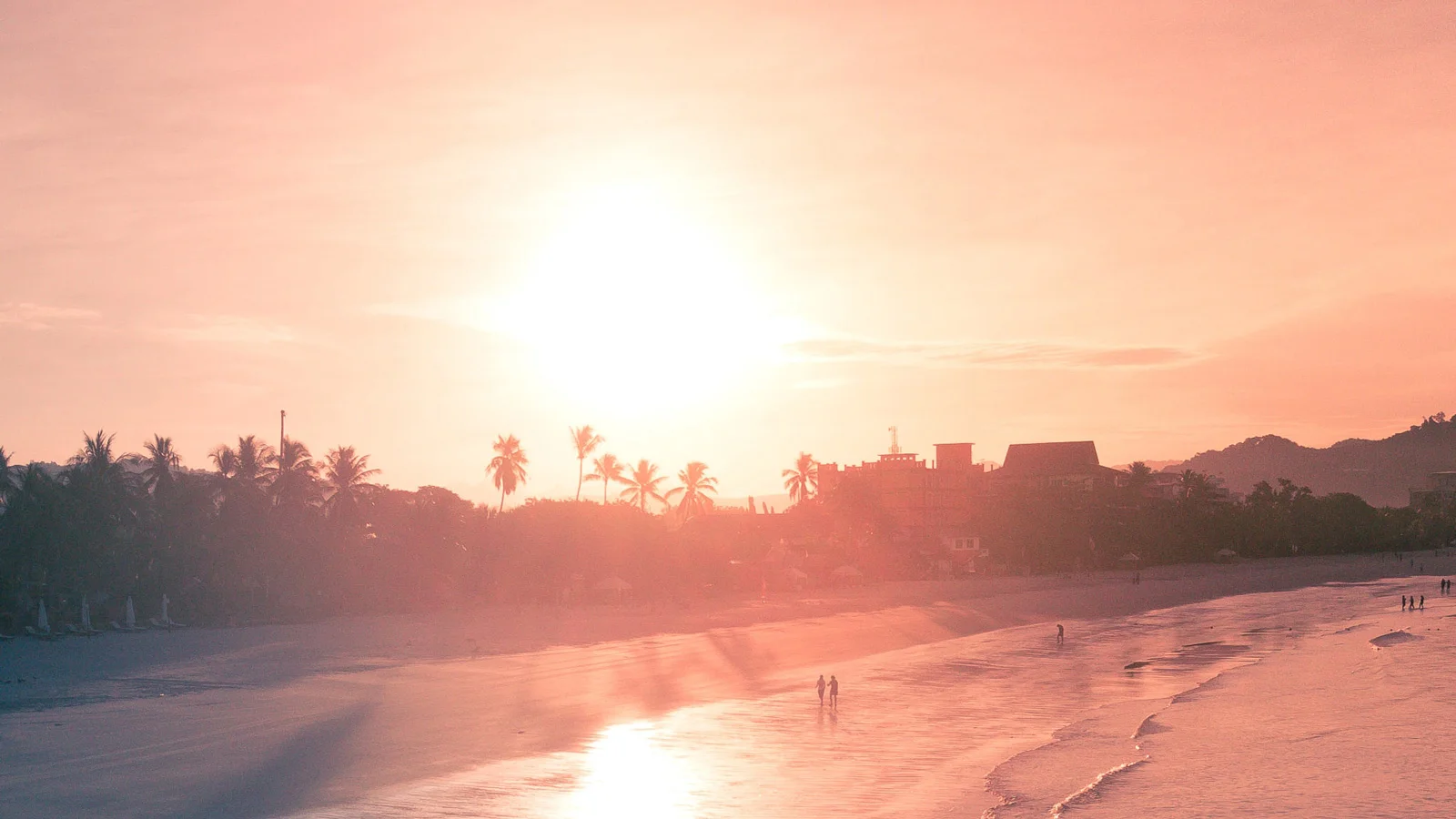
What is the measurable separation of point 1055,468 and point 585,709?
4574 inches

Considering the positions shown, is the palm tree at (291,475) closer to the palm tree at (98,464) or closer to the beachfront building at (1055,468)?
the palm tree at (98,464)

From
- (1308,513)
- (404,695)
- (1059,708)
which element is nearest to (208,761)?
(404,695)

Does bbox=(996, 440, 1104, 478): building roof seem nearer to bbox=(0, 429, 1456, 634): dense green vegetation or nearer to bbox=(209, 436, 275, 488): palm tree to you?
bbox=(0, 429, 1456, 634): dense green vegetation

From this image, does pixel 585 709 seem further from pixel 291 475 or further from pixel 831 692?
pixel 291 475

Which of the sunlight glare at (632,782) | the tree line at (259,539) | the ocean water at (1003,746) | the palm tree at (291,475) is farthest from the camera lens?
the palm tree at (291,475)

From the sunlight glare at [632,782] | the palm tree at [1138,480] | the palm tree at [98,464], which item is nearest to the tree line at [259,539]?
the palm tree at [98,464]

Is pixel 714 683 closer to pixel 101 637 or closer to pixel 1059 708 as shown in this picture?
pixel 1059 708

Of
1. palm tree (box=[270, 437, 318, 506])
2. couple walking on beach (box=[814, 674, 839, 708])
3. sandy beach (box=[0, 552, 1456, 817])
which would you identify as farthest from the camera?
palm tree (box=[270, 437, 318, 506])

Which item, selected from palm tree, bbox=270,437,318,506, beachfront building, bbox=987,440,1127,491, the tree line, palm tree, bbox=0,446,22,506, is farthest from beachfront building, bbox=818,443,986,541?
palm tree, bbox=0,446,22,506

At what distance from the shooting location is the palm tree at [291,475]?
62.6 meters

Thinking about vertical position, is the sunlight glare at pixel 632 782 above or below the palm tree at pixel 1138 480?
below

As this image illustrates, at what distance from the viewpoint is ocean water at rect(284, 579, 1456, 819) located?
2017 cm

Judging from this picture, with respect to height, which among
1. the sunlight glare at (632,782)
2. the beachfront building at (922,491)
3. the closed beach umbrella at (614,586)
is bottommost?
the sunlight glare at (632,782)

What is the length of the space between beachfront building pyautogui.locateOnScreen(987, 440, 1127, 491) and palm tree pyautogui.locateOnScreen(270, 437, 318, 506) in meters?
84.2
